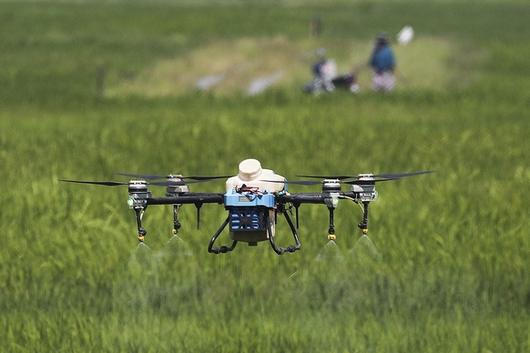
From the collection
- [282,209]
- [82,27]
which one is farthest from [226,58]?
[282,209]

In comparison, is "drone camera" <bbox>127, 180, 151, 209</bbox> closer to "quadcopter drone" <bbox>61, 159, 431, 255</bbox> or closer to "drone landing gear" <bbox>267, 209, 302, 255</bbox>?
"quadcopter drone" <bbox>61, 159, 431, 255</bbox>

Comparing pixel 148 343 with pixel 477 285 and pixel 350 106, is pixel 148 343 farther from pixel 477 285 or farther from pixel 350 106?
pixel 350 106

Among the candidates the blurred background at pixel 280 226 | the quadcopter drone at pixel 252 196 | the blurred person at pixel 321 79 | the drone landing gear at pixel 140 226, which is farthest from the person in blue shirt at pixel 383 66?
the drone landing gear at pixel 140 226

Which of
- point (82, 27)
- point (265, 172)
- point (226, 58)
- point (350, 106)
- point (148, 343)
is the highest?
point (82, 27)

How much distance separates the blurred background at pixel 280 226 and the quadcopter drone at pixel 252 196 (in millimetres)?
170

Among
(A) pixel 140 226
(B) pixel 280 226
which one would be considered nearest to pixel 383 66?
(B) pixel 280 226

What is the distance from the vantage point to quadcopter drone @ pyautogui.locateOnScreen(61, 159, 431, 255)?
4395 millimetres

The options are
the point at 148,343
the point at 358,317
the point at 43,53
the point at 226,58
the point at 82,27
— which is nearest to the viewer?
the point at 148,343

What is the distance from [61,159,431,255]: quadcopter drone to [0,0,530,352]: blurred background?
6.7 inches

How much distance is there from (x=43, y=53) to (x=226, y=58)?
30.8ft

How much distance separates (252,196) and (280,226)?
29.4 feet

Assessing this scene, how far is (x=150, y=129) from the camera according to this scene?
22.8 meters

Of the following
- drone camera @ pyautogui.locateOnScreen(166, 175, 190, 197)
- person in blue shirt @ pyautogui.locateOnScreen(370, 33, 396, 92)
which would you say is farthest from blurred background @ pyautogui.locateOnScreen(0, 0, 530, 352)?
person in blue shirt @ pyautogui.locateOnScreen(370, 33, 396, 92)

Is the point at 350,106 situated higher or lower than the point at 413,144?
higher
